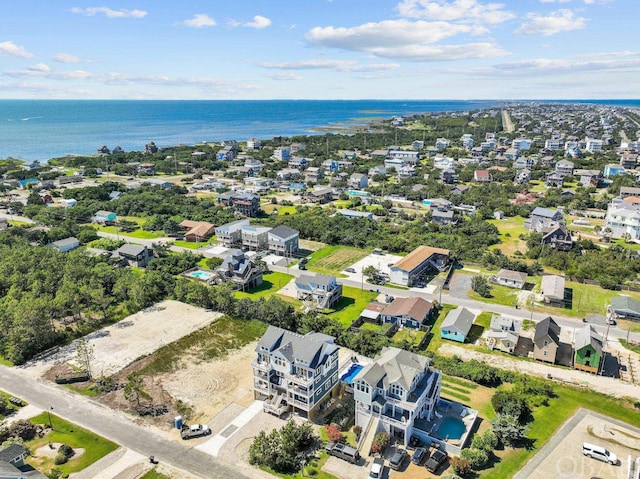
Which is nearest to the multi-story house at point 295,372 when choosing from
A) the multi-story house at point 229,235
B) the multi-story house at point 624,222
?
the multi-story house at point 229,235

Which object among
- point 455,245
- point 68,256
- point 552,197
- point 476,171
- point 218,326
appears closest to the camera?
point 218,326

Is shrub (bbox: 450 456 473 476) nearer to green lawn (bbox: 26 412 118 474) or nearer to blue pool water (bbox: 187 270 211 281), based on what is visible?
green lawn (bbox: 26 412 118 474)

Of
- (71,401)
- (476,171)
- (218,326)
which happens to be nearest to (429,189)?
(476,171)

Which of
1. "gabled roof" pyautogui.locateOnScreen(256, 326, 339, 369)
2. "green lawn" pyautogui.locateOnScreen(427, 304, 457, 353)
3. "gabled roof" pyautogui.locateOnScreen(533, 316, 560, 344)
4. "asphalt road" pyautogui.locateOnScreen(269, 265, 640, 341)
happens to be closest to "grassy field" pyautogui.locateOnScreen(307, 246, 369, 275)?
"asphalt road" pyautogui.locateOnScreen(269, 265, 640, 341)

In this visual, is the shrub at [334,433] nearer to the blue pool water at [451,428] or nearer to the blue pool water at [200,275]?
the blue pool water at [451,428]

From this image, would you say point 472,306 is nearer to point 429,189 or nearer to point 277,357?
point 277,357
